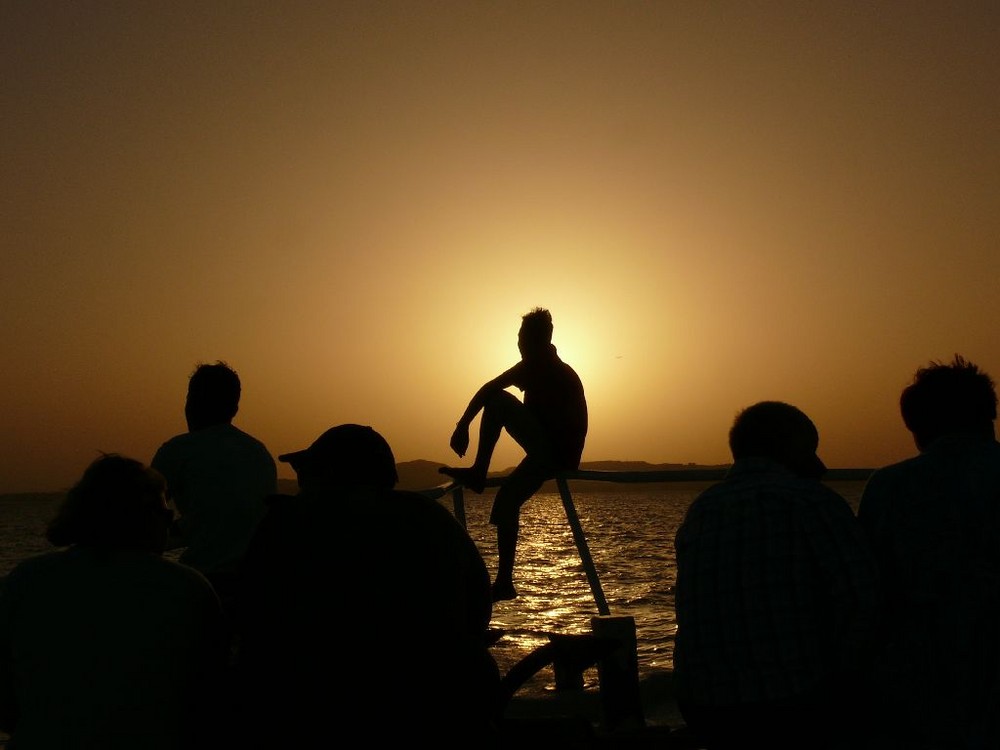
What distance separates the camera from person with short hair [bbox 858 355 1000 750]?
2.76 m

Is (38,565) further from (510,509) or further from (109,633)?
(510,509)

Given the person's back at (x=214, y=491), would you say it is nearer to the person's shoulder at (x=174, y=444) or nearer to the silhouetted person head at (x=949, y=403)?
the person's shoulder at (x=174, y=444)

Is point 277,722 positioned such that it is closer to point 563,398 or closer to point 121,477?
point 121,477

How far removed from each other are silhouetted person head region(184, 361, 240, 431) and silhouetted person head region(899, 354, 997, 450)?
2547 millimetres

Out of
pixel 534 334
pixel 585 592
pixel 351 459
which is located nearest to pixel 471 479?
pixel 534 334

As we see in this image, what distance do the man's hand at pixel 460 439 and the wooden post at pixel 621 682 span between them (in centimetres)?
148

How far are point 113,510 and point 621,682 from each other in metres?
2.40

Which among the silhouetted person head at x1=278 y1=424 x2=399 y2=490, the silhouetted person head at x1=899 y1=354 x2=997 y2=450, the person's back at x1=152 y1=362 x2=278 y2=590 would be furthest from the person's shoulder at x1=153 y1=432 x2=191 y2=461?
the silhouetted person head at x1=899 y1=354 x2=997 y2=450

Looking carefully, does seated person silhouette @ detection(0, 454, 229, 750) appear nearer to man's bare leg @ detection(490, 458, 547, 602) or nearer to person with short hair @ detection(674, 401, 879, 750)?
person with short hair @ detection(674, 401, 879, 750)

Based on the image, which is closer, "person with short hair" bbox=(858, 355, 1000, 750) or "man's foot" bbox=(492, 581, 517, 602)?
"person with short hair" bbox=(858, 355, 1000, 750)

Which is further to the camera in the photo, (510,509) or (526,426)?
(526,426)

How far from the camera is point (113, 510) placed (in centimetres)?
259

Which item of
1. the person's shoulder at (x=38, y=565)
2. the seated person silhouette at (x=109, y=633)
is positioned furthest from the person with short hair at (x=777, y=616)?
the person's shoulder at (x=38, y=565)

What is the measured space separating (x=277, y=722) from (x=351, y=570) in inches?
16.6
